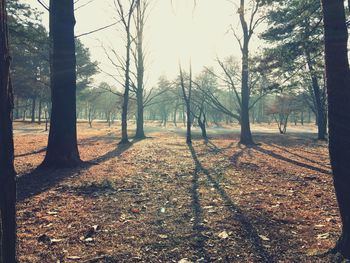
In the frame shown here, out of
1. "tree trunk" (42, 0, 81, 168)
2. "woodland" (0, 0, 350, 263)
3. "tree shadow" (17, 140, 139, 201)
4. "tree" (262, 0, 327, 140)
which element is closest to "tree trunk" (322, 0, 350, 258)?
"woodland" (0, 0, 350, 263)

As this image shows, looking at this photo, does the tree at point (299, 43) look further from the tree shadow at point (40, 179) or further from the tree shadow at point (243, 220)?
the tree shadow at point (40, 179)

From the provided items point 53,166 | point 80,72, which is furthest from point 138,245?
point 80,72

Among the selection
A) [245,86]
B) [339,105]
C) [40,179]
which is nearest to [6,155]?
[339,105]

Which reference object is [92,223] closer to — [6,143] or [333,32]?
[6,143]

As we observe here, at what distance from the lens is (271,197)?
579 centimetres

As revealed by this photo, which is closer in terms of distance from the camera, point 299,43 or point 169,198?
point 169,198

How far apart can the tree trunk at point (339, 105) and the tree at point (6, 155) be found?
3613 millimetres

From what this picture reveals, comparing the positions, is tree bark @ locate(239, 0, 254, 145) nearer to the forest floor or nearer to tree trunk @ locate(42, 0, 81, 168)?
the forest floor

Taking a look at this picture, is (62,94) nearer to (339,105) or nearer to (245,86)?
(339,105)

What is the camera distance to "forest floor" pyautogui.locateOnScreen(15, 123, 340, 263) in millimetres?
3369

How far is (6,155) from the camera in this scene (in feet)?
8.04

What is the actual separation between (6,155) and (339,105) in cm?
370

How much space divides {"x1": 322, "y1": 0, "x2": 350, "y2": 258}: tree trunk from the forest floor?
2.04ft

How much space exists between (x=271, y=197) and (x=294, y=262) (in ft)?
9.09
